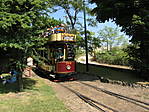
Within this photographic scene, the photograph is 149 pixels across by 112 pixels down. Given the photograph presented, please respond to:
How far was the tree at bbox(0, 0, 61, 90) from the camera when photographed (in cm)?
777

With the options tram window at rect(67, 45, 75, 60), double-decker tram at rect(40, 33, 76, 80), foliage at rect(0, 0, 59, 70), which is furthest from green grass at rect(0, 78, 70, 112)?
tram window at rect(67, 45, 75, 60)

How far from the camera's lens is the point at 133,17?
37.1 ft

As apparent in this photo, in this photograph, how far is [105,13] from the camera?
1301 centimetres

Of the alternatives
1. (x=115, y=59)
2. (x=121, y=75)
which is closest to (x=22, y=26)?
(x=121, y=75)

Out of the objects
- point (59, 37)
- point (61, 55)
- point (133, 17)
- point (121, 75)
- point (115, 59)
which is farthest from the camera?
point (115, 59)

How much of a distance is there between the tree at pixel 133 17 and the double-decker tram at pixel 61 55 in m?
3.35

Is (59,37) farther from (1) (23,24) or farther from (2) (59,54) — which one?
(1) (23,24)

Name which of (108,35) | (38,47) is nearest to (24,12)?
(38,47)

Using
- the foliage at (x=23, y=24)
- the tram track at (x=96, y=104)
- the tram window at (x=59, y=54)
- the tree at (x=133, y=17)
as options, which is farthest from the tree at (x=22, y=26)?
the tree at (x=133, y=17)

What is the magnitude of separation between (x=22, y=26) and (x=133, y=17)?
7.45 m

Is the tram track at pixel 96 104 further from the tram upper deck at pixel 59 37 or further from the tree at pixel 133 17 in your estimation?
the tree at pixel 133 17

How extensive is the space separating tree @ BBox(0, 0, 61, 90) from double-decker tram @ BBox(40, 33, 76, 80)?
350 cm

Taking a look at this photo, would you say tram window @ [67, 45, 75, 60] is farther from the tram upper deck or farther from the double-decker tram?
the tram upper deck

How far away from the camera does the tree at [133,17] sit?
11188 millimetres
